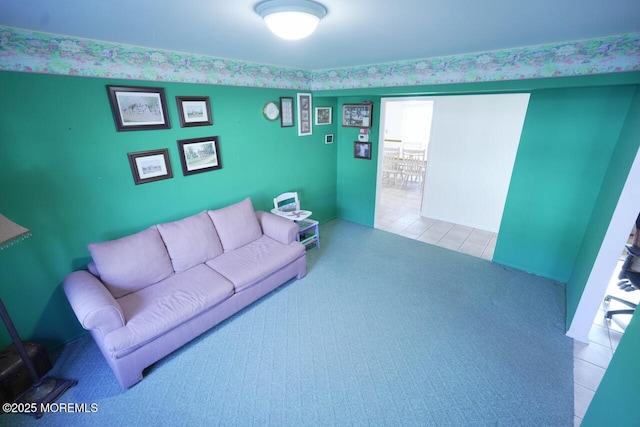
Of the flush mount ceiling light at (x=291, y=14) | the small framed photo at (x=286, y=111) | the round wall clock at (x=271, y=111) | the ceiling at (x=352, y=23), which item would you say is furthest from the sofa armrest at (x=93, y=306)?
the small framed photo at (x=286, y=111)

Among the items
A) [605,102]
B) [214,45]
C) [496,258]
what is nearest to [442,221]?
[496,258]

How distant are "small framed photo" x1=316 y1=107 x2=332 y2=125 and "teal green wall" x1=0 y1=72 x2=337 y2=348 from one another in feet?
4.16

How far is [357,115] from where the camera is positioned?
13.2ft

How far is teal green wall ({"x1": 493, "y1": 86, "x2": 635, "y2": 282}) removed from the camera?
2.48 metres

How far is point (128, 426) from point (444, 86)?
11.8ft

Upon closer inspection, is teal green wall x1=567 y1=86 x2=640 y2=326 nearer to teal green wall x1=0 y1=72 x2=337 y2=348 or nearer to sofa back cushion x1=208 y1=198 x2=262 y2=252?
sofa back cushion x1=208 y1=198 x2=262 y2=252

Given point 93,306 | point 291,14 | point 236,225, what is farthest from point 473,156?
point 93,306

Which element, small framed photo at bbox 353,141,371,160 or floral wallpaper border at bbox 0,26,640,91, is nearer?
floral wallpaper border at bbox 0,26,640,91

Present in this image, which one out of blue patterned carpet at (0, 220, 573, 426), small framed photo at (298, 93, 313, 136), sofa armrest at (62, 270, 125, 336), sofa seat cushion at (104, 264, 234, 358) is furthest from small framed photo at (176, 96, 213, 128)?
blue patterned carpet at (0, 220, 573, 426)

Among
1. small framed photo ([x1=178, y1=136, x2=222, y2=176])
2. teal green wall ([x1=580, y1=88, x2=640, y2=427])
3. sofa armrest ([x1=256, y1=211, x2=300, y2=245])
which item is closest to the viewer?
teal green wall ([x1=580, y1=88, x2=640, y2=427])

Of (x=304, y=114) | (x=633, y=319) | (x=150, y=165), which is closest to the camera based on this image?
(x=633, y=319)

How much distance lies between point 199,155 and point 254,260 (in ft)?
3.97

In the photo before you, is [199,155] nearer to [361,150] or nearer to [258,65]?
[258,65]

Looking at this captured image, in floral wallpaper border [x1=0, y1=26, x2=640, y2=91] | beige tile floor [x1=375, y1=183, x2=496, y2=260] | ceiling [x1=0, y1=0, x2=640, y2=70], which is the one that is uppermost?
ceiling [x1=0, y1=0, x2=640, y2=70]
